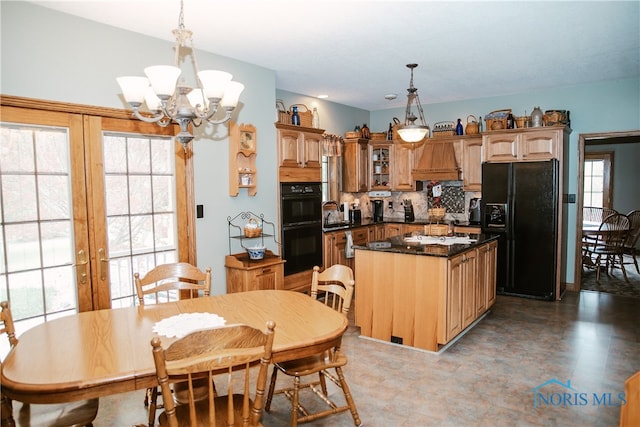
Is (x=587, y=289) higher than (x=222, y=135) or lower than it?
lower

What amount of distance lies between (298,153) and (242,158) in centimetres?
103

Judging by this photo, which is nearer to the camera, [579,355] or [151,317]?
[151,317]

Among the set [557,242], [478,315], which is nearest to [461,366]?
[478,315]

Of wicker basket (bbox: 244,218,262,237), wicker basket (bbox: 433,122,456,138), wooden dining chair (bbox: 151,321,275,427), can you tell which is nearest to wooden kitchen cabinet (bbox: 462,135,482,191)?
wicker basket (bbox: 433,122,456,138)

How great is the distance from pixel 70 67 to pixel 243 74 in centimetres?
167

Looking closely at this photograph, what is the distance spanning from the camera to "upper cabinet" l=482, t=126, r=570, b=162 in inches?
213

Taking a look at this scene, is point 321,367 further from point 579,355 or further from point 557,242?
point 557,242

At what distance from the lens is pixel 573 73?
502 cm

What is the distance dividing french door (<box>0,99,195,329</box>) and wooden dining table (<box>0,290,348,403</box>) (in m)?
1.00

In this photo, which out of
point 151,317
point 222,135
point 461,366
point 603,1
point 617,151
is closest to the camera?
point 151,317

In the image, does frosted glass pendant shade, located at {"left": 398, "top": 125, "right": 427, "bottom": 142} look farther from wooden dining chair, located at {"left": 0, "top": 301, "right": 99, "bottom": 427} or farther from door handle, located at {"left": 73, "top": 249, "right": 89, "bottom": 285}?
wooden dining chair, located at {"left": 0, "top": 301, "right": 99, "bottom": 427}

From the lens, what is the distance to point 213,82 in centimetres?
225

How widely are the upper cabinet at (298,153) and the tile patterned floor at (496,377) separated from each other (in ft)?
6.38

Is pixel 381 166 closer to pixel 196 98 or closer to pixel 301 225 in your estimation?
pixel 301 225
